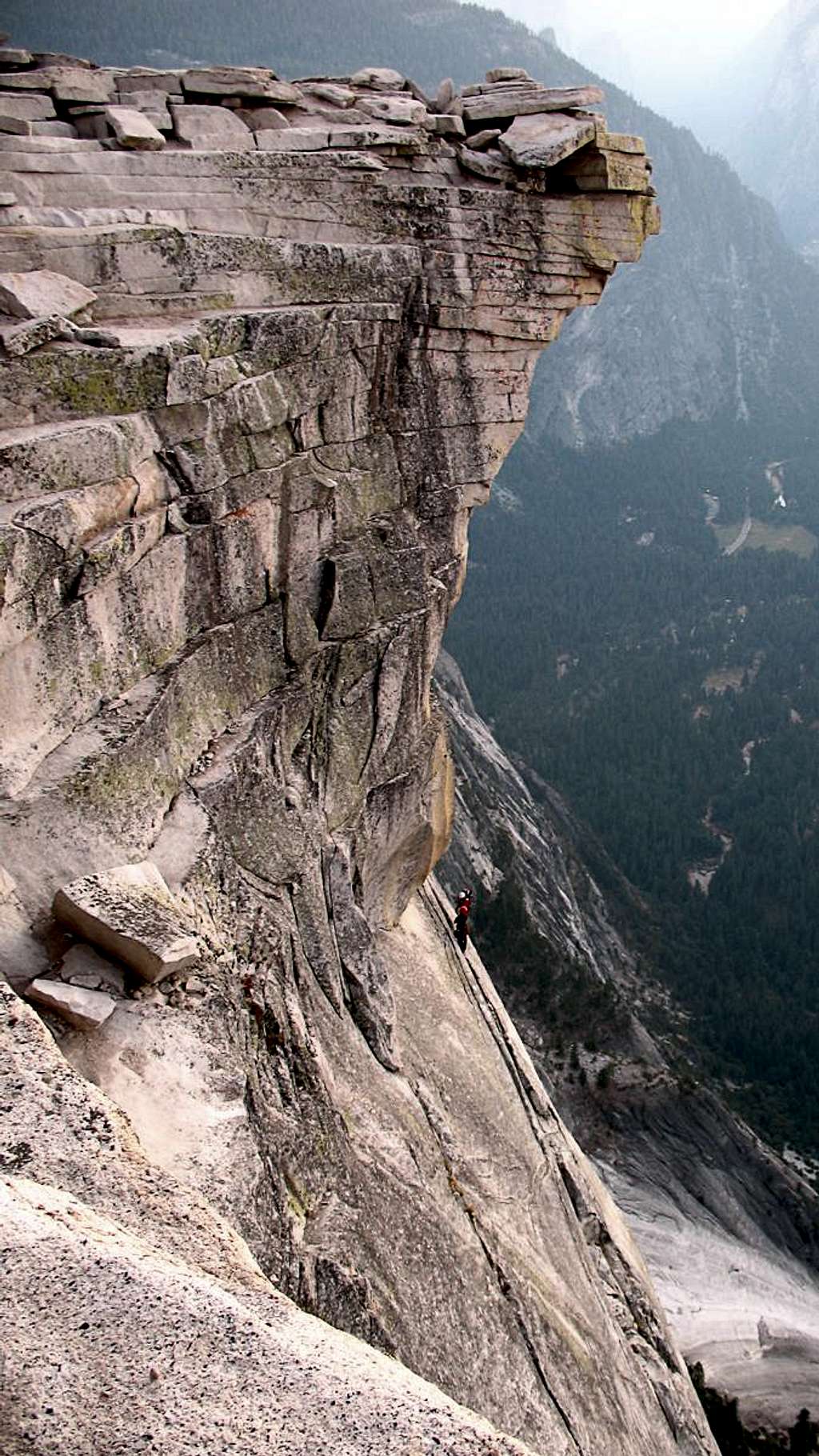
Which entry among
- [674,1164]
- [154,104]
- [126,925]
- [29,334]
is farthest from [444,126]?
[674,1164]

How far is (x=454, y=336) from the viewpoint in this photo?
21.0m

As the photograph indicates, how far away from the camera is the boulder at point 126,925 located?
11.9 m

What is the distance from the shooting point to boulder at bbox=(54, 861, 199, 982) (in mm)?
11922

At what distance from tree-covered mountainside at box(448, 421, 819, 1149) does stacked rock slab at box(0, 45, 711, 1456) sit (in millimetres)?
41110

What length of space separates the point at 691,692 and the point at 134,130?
11065 cm

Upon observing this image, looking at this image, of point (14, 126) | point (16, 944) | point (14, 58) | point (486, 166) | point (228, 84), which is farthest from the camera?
point (486, 166)

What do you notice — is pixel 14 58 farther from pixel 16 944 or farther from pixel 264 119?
pixel 16 944

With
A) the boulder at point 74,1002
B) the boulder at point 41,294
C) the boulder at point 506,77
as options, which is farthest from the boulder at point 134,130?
the boulder at point 74,1002

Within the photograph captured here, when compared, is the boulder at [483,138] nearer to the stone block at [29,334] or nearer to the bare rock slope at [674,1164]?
the stone block at [29,334]

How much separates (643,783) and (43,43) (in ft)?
378

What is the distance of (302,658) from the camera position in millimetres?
18984

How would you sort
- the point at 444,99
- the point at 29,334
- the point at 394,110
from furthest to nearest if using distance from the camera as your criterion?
the point at 444,99 → the point at 394,110 → the point at 29,334

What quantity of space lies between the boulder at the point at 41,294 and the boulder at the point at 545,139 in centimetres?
842

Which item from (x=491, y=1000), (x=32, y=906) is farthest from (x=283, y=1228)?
(x=491, y=1000)
